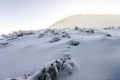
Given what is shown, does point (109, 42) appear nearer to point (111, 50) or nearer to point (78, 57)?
point (111, 50)

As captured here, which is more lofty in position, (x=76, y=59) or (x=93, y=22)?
(x=76, y=59)

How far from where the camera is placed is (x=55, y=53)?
3717 mm

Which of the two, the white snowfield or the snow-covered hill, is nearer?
the white snowfield

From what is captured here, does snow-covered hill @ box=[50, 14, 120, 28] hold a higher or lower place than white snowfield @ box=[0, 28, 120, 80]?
lower

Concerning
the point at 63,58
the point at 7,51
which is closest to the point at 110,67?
the point at 63,58

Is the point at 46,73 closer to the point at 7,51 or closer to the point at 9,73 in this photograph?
the point at 9,73

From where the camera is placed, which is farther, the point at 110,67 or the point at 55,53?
the point at 55,53

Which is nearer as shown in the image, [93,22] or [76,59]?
[76,59]

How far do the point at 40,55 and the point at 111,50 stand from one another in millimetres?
1227

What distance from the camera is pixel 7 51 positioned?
473cm

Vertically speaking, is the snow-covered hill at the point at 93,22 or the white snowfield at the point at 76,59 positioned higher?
the white snowfield at the point at 76,59

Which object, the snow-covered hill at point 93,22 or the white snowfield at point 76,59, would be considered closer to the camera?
the white snowfield at point 76,59

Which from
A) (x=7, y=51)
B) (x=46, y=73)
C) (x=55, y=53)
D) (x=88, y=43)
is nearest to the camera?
(x=46, y=73)

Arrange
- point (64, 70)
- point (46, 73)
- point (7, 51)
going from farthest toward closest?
point (7, 51)
point (64, 70)
point (46, 73)
